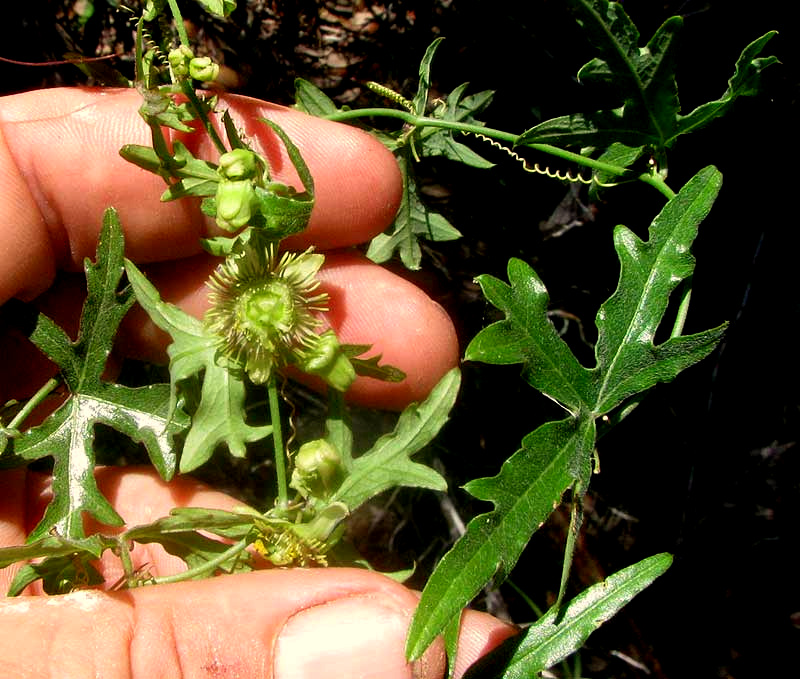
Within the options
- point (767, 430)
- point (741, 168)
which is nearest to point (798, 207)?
point (741, 168)

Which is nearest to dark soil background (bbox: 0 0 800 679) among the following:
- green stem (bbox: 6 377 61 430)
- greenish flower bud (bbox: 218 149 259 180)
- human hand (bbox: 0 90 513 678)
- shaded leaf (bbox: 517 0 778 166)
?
human hand (bbox: 0 90 513 678)

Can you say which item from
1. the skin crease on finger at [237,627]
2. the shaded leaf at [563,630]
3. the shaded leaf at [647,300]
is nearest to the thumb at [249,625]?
the skin crease on finger at [237,627]

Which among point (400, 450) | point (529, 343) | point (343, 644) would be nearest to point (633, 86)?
point (529, 343)

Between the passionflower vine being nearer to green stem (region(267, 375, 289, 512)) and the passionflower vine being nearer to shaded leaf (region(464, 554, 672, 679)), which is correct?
green stem (region(267, 375, 289, 512))

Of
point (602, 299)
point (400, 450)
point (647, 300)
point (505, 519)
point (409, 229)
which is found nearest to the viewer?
point (505, 519)

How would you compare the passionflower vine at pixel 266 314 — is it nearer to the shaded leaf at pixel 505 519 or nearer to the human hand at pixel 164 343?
the human hand at pixel 164 343

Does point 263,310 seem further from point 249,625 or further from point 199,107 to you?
point 249,625
